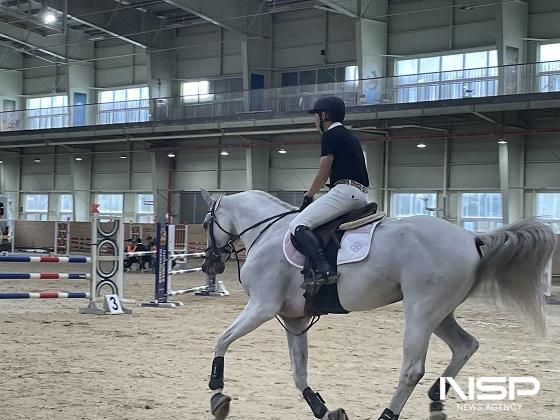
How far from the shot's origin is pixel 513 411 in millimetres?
5922

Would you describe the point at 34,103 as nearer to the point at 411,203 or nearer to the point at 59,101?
the point at 59,101

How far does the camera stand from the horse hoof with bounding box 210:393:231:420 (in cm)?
534

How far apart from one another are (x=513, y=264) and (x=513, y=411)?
4.19ft

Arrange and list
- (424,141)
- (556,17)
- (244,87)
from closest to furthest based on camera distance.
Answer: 1. (556,17)
2. (424,141)
3. (244,87)

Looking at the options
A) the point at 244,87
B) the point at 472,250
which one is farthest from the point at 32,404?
the point at 244,87

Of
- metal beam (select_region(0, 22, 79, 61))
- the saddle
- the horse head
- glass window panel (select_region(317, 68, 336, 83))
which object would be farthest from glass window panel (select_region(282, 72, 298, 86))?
the saddle

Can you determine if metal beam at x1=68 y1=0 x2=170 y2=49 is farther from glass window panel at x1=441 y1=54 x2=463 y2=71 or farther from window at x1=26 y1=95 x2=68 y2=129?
glass window panel at x1=441 y1=54 x2=463 y2=71

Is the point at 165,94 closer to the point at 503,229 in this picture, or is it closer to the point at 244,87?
the point at 244,87

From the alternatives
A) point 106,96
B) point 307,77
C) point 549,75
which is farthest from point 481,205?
point 106,96

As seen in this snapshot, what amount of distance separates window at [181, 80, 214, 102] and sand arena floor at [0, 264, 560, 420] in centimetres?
2222

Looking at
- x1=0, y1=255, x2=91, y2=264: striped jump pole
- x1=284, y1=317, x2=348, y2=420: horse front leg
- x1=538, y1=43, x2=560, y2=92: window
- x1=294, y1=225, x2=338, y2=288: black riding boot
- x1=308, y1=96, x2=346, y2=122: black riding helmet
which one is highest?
x1=538, y1=43, x2=560, y2=92: window

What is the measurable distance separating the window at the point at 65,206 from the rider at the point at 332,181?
34.8 m

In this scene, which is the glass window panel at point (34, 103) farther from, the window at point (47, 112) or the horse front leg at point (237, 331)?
the horse front leg at point (237, 331)

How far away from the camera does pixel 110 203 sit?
125 ft
